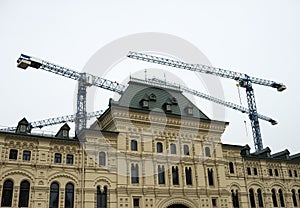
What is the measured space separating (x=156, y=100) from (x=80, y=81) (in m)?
26.4

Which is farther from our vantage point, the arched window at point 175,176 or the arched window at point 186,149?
the arched window at point 186,149

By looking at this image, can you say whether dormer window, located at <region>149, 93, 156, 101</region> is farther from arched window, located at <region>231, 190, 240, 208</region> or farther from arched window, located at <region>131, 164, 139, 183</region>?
arched window, located at <region>231, 190, 240, 208</region>

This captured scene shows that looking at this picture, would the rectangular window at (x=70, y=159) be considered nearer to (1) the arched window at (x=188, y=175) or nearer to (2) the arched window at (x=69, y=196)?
(2) the arched window at (x=69, y=196)

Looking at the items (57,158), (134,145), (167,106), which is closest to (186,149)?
(167,106)

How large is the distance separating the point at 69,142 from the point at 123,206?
339 inches

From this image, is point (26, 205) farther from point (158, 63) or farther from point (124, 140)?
point (158, 63)

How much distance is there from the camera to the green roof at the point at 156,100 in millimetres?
38438

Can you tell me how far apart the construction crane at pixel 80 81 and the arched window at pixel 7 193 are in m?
Answer: 26.1

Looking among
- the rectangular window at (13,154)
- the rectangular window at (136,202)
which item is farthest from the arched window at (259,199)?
the rectangular window at (13,154)

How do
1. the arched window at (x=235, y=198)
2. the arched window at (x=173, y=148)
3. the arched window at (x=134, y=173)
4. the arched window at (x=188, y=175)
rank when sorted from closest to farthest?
the arched window at (x=134, y=173), the arched window at (x=188, y=175), the arched window at (x=173, y=148), the arched window at (x=235, y=198)

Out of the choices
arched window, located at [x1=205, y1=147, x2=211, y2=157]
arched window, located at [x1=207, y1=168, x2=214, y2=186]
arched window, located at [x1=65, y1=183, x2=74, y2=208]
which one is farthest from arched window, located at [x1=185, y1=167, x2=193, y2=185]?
arched window, located at [x1=65, y1=183, x2=74, y2=208]

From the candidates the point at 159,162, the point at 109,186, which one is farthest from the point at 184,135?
the point at 109,186

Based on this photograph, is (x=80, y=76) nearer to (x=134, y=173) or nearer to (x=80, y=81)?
(x=80, y=81)

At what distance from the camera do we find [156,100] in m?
40.4
